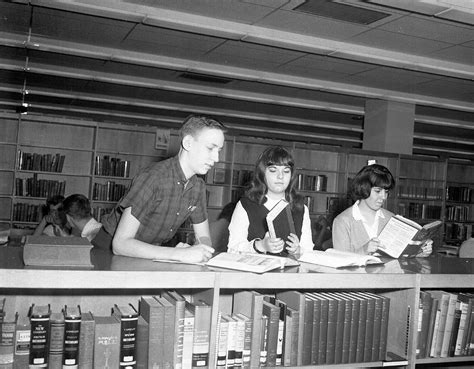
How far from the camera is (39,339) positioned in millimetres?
1683

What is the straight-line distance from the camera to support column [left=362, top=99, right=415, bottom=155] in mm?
8703

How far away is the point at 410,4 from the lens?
4574 millimetres

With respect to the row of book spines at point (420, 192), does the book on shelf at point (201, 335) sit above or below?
below

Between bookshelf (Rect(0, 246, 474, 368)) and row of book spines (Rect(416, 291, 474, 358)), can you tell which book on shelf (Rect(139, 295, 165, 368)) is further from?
row of book spines (Rect(416, 291, 474, 358))

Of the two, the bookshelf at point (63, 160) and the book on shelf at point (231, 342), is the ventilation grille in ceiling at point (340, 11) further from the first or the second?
A: the book on shelf at point (231, 342)

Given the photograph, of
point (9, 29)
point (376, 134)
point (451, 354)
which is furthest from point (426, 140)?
point (451, 354)

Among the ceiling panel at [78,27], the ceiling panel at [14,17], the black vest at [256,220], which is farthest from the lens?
the ceiling panel at [78,27]

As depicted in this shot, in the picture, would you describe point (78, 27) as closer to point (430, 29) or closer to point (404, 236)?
point (430, 29)

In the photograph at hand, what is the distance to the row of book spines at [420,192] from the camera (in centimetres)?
923

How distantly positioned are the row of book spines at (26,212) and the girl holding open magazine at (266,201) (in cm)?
549

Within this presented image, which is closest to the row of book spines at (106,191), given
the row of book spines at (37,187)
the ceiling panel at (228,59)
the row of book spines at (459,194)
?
the row of book spines at (37,187)

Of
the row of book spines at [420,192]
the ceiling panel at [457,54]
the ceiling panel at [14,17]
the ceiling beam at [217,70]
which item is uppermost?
the ceiling panel at [457,54]

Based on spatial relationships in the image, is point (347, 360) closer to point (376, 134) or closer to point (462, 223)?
point (376, 134)

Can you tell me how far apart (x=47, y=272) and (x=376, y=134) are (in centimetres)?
789
